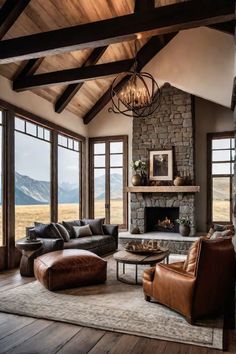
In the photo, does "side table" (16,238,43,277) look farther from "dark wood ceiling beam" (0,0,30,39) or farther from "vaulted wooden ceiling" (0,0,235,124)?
"dark wood ceiling beam" (0,0,30,39)

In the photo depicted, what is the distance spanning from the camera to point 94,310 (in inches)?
144

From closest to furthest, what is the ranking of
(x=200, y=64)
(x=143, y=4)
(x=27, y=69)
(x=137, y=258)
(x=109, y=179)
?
(x=137, y=258) < (x=143, y=4) < (x=27, y=69) < (x=200, y=64) < (x=109, y=179)

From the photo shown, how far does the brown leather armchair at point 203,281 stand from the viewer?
325 centimetres

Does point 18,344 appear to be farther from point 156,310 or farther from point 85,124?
point 85,124

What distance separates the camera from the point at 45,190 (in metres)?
7.45

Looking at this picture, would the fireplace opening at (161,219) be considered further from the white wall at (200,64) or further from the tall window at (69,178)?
the white wall at (200,64)

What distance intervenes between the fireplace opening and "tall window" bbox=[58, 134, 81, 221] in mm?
2089

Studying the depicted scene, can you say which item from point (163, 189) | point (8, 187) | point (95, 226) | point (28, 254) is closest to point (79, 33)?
point (8, 187)

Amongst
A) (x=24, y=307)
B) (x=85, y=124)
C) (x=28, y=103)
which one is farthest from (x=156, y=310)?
(x=85, y=124)

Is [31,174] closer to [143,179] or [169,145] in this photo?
[143,179]

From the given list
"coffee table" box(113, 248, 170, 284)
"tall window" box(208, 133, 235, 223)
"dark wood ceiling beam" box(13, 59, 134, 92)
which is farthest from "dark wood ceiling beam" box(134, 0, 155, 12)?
"tall window" box(208, 133, 235, 223)

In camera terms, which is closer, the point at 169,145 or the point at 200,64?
the point at 200,64

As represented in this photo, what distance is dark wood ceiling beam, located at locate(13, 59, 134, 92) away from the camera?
20.3 ft

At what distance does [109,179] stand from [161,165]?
1.80m
